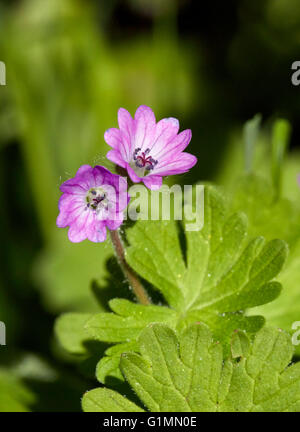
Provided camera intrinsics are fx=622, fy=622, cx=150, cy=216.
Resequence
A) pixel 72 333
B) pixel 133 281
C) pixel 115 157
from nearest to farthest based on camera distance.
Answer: pixel 115 157
pixel 133 281
pixel 72 333

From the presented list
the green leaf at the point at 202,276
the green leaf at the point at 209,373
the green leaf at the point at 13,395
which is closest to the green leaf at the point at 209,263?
the green leaf at the point at 202,276

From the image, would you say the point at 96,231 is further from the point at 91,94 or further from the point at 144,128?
the point at 91,94

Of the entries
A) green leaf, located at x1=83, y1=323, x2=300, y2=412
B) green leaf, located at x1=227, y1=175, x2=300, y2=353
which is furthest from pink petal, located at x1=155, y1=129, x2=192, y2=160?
green leaf, located at x1=227, y1=175, x2=300, y2=353

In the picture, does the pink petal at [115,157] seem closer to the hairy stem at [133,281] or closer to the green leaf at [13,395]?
the hairy stem at [133,281]

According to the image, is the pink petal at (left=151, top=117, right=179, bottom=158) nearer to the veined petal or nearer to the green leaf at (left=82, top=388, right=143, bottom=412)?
the veined petal

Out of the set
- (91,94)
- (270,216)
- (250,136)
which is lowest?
(270,216)

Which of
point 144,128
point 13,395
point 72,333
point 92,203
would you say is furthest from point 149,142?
point 13,395
